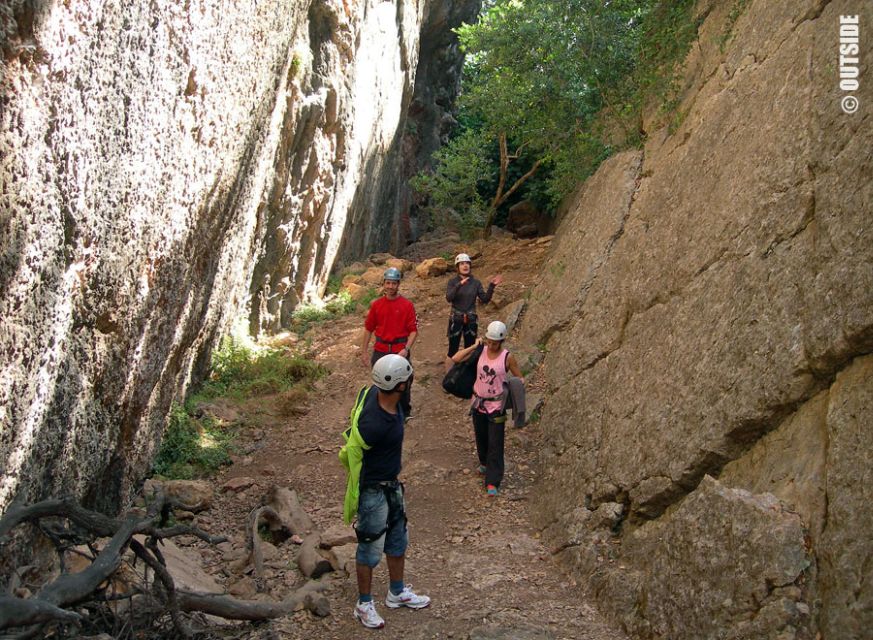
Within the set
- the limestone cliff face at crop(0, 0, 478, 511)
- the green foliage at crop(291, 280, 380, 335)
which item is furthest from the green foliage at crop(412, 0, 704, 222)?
the green foliage at crop(291, 280, 380, 335)

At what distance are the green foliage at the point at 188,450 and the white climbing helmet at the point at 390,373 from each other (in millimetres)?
3741

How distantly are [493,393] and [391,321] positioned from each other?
1.63 m

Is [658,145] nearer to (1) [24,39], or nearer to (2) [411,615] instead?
(2) [411,615]

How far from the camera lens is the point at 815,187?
15.8ft

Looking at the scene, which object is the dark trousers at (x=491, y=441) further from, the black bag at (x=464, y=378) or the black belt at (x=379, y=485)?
the black belt at (x=379, y=485)

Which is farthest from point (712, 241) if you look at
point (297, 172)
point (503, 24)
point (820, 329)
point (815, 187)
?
point (503, 24)

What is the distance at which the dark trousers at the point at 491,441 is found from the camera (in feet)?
22.3

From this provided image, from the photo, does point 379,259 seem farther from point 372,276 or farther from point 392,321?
point 392,321

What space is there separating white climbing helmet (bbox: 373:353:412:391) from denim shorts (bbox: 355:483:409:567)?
69cm

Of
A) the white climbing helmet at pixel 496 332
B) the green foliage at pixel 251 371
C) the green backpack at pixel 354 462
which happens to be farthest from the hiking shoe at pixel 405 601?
the green foliage at pixel 251 371

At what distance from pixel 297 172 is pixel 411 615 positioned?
8.56 m

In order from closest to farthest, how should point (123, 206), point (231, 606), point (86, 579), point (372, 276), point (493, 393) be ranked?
point (86, 579) → point (231, 606) → point (123, 206) → point (493, 393) → point (372, 276)

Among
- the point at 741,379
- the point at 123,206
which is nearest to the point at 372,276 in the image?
the point at 123,206

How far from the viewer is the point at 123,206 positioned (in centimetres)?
541
